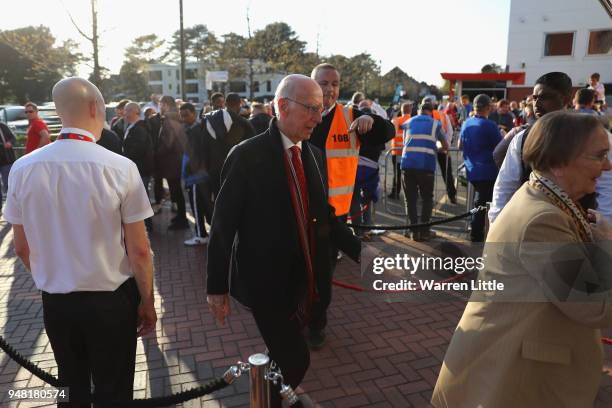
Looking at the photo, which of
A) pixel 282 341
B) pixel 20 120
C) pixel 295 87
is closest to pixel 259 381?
pixel 282 341

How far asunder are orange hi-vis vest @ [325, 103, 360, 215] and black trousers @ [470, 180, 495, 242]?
2595 mm

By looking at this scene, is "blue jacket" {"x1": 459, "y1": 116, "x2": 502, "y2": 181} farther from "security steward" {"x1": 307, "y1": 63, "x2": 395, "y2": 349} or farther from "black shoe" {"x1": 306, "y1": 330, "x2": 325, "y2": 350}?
"black shoe" {"x1": 306, "y1": 330, "x2": 325, "y2": 350}

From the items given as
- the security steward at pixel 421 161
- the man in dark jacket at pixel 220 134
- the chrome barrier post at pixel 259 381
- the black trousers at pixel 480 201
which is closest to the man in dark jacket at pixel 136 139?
the man in dark jacket at pixel 220 134

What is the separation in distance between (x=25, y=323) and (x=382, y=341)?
3505 millimetres

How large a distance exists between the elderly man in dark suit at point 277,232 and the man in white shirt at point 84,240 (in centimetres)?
42

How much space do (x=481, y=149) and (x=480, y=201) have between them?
0.70 meters

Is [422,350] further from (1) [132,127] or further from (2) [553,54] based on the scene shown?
(2) [553,54]

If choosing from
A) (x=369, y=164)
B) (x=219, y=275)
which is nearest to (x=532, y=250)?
(x=219, y=275)

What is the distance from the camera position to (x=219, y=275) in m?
2.55

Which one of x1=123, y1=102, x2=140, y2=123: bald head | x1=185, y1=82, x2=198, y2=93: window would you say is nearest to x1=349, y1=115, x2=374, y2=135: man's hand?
x1=123, y1=102, x2=140, y2=123: bald head

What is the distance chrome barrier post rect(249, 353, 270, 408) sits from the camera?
2.04 m

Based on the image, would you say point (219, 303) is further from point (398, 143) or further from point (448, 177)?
point (448, 177)

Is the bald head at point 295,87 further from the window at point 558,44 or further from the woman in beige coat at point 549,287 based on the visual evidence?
the window at point 558,44

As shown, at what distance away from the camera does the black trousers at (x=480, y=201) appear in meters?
6.18
